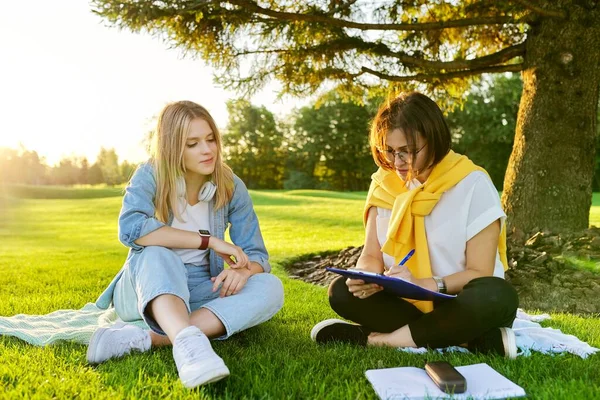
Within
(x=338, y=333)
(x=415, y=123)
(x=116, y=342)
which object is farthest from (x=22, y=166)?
(x=415, y=123)

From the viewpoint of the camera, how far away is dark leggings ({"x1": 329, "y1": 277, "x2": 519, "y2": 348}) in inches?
92.7

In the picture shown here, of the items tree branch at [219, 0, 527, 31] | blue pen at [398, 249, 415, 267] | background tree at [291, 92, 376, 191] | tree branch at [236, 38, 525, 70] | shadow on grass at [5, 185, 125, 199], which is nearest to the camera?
blue pen at [398, 249, 415, 267]

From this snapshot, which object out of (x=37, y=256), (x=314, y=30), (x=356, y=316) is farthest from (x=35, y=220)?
(x=356, y=316)

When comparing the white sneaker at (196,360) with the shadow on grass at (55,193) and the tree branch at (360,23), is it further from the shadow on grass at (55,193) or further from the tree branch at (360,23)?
the shadow on grass at (55,193)

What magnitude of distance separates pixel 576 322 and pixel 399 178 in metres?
1.53

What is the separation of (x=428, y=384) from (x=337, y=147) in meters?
33.3

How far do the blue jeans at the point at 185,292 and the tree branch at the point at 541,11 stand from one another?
11.1ft

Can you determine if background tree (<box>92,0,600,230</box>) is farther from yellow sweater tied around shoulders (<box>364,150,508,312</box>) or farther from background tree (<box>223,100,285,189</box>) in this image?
background tree (<box>223,100,285,189</box>)

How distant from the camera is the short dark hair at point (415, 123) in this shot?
242 cm

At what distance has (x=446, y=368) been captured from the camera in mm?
2043

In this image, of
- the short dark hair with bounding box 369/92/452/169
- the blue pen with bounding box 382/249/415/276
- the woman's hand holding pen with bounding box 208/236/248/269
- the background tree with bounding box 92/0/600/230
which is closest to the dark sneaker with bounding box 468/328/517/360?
the blue pen with bounding box 382/249/415/276

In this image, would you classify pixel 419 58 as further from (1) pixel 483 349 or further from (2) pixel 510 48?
(1) pixel 483 349

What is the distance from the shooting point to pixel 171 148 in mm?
2736

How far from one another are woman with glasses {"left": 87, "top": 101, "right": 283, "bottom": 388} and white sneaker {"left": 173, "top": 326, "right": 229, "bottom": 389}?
0.17 ft
